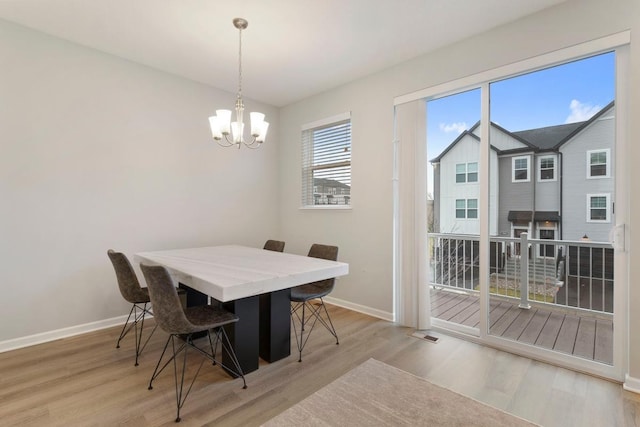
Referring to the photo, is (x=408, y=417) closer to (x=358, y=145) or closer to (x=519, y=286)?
(x=519, y=286)

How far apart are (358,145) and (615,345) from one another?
297 centimetres

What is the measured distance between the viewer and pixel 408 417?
1698mm

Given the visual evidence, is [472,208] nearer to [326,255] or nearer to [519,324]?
[519,324]

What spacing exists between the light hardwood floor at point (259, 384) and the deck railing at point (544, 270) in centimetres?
67

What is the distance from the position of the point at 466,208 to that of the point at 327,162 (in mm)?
1959

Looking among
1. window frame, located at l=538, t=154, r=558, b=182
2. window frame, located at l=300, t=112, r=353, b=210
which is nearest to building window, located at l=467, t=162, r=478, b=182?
window frame, located at l=538, t=154, r=558, b=182

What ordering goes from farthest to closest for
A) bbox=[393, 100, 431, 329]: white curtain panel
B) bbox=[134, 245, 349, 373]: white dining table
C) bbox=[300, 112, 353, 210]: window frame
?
bbox=[300, 112, 353, 210]: window frame
bbox=[393, 100, 431, 329]: white curtain panel
bbox=[134, 245, 349, 373]: white dining table

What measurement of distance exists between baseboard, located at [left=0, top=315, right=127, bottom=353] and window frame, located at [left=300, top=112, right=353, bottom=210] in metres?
2.68

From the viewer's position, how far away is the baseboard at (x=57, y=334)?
270cm

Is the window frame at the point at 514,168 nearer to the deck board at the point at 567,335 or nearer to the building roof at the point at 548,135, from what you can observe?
the building roof at the point at 548,135

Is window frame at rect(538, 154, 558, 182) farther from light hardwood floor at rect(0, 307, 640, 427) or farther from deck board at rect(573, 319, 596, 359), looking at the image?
light hardwood floor at rect(0, 307, 640, 427)

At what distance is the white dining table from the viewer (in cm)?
195

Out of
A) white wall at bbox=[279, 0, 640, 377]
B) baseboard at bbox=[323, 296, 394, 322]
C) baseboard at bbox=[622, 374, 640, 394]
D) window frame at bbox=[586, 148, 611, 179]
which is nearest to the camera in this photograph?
baseboard at bbox=[622, 374, 640, 394]

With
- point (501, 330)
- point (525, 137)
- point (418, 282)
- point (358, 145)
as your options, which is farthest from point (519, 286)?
point (358, 145)
